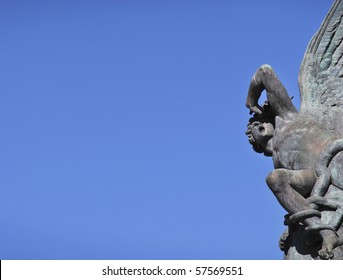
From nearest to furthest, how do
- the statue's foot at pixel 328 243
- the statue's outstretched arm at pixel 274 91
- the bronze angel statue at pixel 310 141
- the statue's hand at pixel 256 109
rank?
the statue's foot at pixel 328 243
the bronze angel statue at pixel 310 141
the statue's outstretched arm at pixel 274 91
the statue's hand at pixel 256 109

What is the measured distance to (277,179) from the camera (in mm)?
12766

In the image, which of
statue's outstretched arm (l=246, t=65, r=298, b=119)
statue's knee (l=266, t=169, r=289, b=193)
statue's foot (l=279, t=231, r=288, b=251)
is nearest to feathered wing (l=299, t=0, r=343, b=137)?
statue's outstretched arm (l=246, t=65, r=298, b=119)

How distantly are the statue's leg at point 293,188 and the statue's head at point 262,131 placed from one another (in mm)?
1052

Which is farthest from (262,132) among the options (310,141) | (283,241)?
(283,241)

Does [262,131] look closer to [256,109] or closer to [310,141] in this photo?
[256,109]

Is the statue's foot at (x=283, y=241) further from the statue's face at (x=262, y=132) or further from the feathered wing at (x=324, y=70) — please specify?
the feathered wing at (x=324, y=70)

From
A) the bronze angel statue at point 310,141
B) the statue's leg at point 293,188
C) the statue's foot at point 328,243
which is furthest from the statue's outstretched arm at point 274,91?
the statue's foot at point 328,243

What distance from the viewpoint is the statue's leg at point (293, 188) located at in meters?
12.6

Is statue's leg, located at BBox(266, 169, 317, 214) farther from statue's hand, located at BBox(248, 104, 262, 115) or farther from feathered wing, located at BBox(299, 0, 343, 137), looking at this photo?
statue's hand, located at BBox(248, 104, 262, 115)
